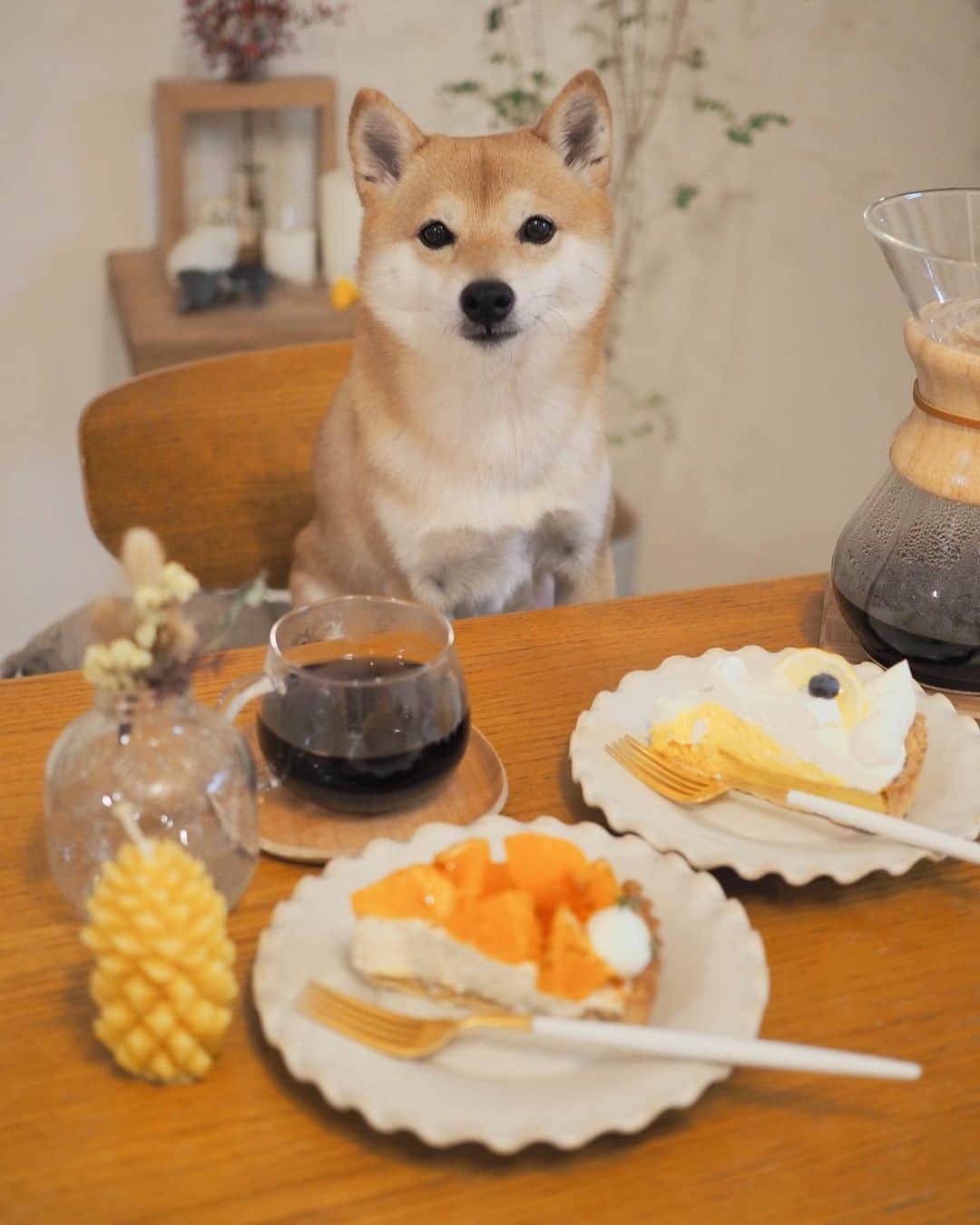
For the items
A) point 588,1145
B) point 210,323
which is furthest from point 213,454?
point 588,1145

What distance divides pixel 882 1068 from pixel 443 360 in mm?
950

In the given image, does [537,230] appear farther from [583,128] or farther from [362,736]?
[362,736]

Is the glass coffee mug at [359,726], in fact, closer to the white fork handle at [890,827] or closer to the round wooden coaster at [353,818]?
the round wooden coaster at [353,818]

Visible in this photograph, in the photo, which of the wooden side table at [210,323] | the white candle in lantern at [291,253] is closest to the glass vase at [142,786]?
the wooden side table at [210,323]

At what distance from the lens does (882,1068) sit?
1.94ft

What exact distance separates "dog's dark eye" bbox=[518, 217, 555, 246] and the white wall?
110 cm

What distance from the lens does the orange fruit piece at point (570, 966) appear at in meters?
0.63

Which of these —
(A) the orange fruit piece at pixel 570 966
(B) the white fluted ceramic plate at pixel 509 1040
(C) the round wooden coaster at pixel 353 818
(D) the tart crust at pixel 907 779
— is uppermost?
(A) the orange fruit piece at pixel 570 966

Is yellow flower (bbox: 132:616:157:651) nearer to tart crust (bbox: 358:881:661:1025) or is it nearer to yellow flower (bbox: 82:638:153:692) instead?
yellow flower (bbox: 82:638:153:692)

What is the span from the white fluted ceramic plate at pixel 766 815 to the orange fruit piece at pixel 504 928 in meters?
0.16

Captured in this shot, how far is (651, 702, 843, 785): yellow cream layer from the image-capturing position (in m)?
0.81

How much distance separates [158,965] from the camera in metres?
0.62

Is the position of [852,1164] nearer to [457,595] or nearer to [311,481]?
[457,595]

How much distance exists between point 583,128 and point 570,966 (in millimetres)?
1026
